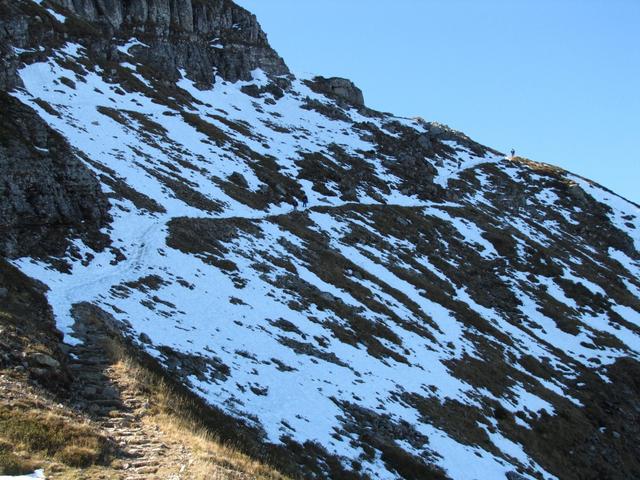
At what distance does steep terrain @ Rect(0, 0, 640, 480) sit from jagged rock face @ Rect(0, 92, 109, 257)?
0.14 m

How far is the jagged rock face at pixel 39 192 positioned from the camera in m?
28.2

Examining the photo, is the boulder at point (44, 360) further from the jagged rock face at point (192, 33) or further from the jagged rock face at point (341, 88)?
the jagged rock face at point (341, 88)

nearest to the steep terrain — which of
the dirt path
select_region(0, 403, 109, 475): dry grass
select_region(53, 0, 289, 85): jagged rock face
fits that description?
select_region(53, 0, 289, 85): jagged rock face

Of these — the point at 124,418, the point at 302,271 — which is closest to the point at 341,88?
the point at 302,271

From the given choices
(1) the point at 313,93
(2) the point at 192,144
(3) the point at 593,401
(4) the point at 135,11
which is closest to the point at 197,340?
(3) the point at 593,401

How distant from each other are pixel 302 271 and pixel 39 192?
65.6 ft

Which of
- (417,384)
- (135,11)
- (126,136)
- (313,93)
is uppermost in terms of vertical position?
(313,93)

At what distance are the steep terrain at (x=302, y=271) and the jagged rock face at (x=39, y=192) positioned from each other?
0.45 feet

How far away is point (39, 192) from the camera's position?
101 feet

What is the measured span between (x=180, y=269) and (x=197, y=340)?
29.4 feet

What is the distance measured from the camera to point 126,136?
55938mm

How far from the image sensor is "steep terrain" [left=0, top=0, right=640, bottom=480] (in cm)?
2533

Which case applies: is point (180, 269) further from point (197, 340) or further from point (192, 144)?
point (192, 144)

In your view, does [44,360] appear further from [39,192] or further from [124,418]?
[39,192]
